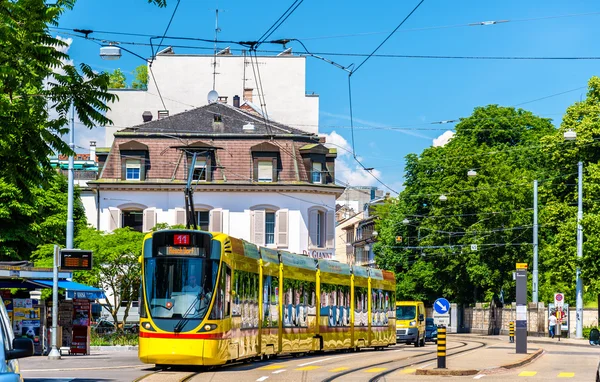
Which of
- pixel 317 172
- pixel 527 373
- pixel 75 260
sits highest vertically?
pixel 317 172

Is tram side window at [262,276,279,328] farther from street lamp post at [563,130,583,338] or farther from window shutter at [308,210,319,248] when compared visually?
window shutter at [308,210,319,248]

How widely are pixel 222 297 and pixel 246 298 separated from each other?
2331mm

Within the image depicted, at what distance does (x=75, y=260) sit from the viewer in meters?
31.9

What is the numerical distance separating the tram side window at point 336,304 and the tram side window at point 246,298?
7369mm

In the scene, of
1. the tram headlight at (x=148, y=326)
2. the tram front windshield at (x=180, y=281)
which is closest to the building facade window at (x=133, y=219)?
the tram front windshield at (x=180, y=281)

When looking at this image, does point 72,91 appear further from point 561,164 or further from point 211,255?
point 561,164

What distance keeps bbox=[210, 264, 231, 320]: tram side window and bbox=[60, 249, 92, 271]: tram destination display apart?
26.4ft

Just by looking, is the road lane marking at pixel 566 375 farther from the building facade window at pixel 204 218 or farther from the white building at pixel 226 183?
the building facade window at pixel 204 218

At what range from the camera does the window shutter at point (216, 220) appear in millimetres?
68188

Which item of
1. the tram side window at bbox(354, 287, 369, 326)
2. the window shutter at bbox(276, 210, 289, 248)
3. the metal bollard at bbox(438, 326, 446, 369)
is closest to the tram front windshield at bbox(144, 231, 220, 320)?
the metal bollard at bbox(438, 326, 446, 369)

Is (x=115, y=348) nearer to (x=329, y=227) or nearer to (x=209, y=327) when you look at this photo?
(x=209, y=327)

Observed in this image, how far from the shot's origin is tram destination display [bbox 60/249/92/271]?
31781mm

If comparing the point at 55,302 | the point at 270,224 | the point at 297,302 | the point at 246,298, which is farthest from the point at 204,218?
the point at 246,298

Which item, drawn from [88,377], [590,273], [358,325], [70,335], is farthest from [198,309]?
[590,273]
